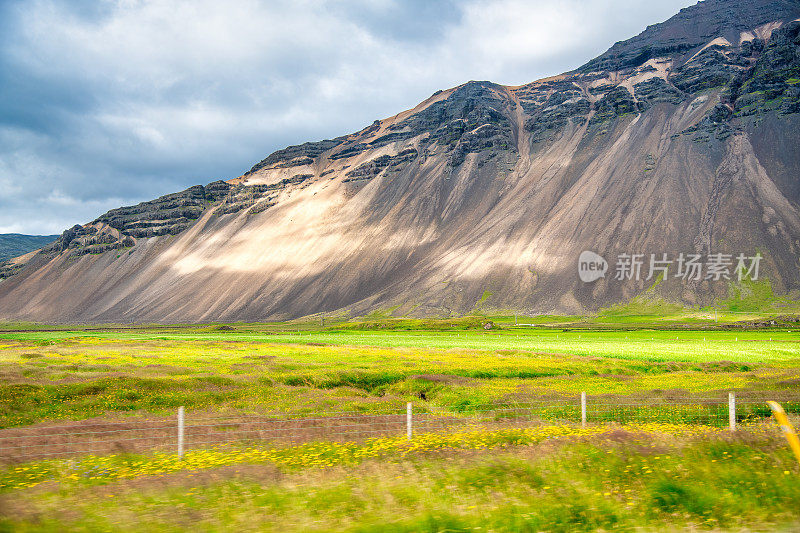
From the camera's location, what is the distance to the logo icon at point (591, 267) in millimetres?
174000

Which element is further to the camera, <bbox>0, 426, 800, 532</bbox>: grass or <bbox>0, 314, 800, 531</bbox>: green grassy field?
<bbox>0, 314, 800, 531</bbox>: green grassy field

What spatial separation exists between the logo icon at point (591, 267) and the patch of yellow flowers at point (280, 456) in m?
164

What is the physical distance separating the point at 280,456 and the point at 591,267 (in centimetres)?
17520

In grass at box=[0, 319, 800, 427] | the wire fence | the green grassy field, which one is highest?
the green grassy field

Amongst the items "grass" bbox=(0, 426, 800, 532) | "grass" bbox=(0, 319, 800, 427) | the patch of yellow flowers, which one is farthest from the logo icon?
"grass" bbox=(0, 426, 800, 532)

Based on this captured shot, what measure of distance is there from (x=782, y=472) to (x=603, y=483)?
164 inches

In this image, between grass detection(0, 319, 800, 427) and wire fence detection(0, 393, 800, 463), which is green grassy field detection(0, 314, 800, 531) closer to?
grass detection(0, 319, 800, 427)

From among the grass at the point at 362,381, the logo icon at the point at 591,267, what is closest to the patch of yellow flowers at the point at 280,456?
the grass at the point at 362,381

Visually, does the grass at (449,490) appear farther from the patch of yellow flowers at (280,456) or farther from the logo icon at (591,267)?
the logo icon at (591,267)

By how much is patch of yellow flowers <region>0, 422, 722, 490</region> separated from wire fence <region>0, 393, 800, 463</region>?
2.81ft

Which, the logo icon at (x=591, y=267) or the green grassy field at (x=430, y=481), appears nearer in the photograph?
the green grassy field at (x=430, y=481)

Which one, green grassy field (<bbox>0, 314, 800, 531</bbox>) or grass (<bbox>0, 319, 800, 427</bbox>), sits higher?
green grassy field (<bbox>0, 314, 800, 531</bbox>)

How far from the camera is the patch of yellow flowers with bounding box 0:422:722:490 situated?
14.3 metres

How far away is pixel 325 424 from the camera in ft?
75.3
